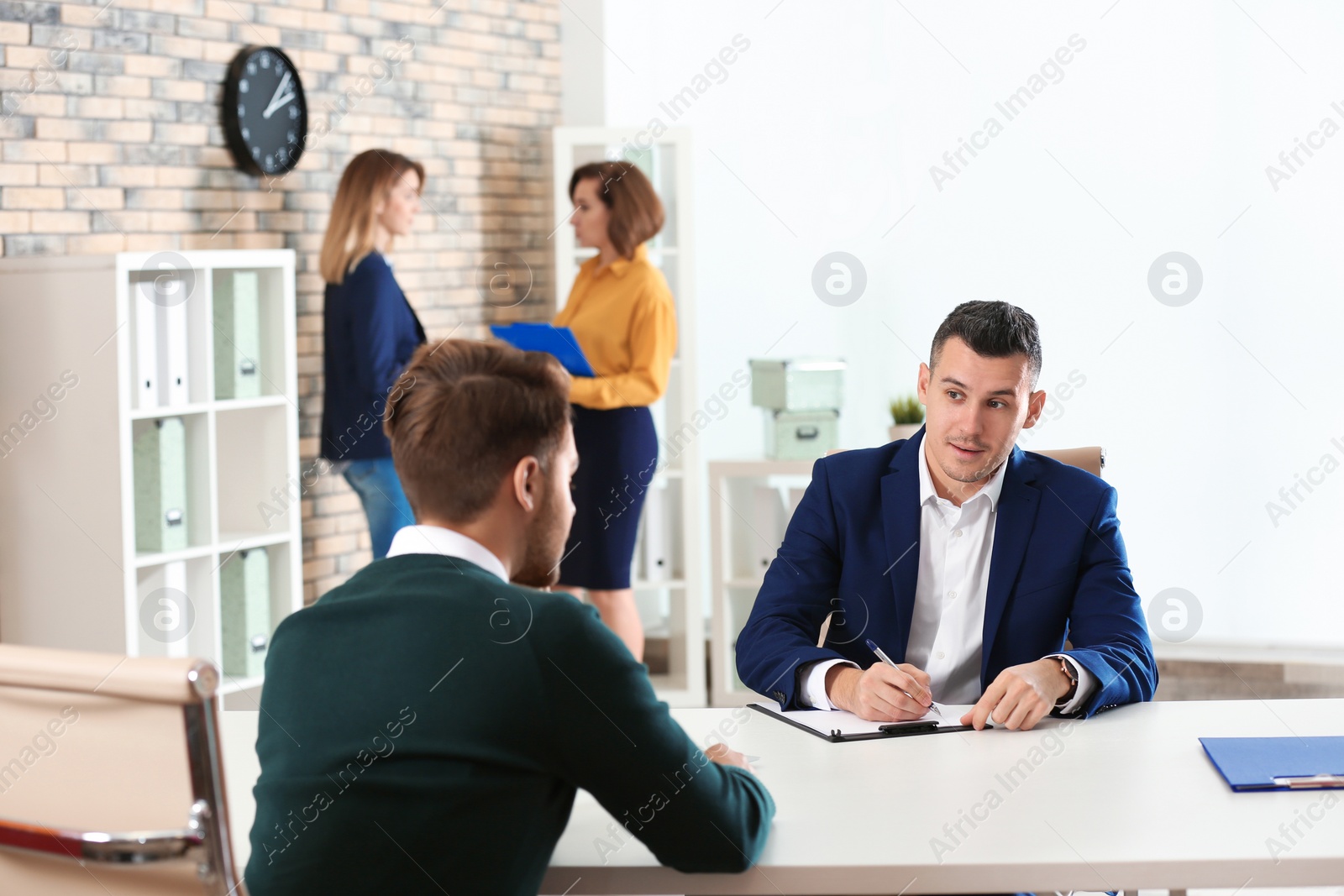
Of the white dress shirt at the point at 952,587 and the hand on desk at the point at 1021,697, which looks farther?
the white dress shirt at the point at 952,587

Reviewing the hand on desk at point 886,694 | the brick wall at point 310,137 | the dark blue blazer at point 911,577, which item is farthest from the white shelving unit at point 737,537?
the hand on desk at point 886,694

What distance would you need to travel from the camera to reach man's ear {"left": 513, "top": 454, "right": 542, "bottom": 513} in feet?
5.06

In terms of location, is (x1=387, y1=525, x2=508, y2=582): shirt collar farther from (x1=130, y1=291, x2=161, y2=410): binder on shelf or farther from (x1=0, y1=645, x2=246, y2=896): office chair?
(x1=130, y1=291, x2=161, y2=410): binder on shelf

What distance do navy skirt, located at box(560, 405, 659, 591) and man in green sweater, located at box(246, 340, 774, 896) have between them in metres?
2.89

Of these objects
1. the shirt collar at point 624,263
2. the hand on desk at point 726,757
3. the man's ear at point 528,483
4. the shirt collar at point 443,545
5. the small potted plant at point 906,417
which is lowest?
the hand on desk at point 726,757

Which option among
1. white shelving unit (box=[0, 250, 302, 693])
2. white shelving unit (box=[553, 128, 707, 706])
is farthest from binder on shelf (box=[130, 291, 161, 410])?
white shelving unit (box=[553, 128, 707, 706])

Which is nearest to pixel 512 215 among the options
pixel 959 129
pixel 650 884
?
pixel 959 129

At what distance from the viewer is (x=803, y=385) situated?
467cm

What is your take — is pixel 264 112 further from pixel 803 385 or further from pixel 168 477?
pixel 803 385

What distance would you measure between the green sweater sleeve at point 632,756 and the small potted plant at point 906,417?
311 centimetres

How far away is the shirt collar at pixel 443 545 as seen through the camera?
59.3 inches

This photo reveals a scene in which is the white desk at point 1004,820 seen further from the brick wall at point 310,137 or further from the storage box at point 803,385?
the storage box at point 803,385

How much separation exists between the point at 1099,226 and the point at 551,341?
6.96 feet

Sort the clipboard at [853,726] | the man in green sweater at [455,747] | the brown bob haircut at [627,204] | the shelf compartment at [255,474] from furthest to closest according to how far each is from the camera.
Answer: the brown bob haircut at [627,204] → the shelf compartment at [255,474] → the clipboard at [853,726] → the man in green sweater at [455,747]
